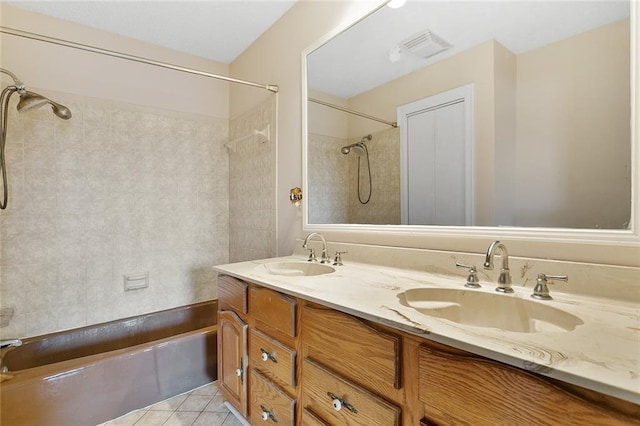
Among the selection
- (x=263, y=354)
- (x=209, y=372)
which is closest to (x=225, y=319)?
(x=263, y=354)

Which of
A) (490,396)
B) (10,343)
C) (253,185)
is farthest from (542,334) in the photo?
(10,343)

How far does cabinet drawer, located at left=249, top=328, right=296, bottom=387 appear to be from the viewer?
3.38 ft

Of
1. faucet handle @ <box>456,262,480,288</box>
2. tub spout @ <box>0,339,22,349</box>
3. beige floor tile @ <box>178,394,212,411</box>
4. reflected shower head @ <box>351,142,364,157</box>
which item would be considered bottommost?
beige floor tile @ <box>178,394,212,411</box>

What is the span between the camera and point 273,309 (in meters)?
1.12

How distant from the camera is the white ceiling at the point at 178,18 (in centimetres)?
186

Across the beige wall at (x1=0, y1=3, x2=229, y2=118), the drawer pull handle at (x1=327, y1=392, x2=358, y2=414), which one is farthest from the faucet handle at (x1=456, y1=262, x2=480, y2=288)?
the beige wall at (x1=0, y1=3, x2=229, y2=118)

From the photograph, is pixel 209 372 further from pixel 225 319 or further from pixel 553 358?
pixel 553 358

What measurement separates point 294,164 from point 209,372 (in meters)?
1.47

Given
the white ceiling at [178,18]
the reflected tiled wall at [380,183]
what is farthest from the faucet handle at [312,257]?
the white ceiling at [178,18]

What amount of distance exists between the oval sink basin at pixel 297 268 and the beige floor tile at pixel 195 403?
3.02ft

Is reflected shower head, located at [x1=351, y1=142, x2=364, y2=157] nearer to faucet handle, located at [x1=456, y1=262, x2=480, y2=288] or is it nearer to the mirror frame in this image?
the mirror frame

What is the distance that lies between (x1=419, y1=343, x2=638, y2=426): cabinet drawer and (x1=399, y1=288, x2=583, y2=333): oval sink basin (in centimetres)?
22

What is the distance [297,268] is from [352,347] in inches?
32.1

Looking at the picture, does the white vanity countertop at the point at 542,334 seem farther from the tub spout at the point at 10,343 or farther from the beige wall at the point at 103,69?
the beige wall at the point at 103,69
